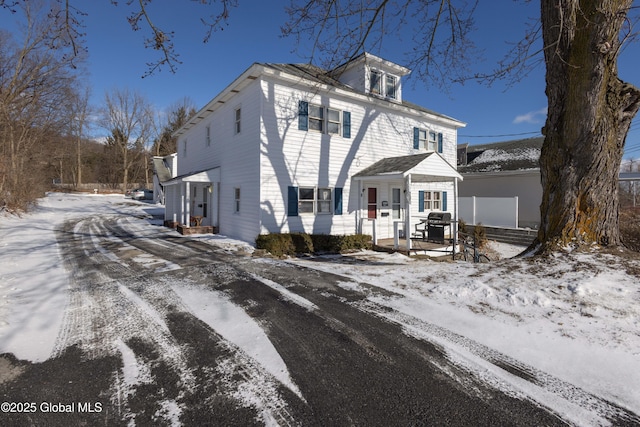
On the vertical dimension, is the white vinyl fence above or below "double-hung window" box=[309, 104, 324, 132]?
below

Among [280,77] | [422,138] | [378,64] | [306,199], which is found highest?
[378,64]

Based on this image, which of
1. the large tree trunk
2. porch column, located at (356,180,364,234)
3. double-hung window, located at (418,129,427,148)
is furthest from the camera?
double-hung window, located at (418,129,427,148)

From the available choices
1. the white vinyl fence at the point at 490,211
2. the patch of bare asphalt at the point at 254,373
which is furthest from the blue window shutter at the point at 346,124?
the white vinyl fence at the point at 490,211

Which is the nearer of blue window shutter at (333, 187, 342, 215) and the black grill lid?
the black grill lid

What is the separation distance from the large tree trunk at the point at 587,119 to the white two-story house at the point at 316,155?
520 centimetres

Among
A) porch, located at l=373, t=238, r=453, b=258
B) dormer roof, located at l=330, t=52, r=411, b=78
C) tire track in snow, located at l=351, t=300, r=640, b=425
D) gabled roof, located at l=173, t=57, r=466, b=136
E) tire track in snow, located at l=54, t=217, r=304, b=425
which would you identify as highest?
dormer roof, located at l=330, t=52, r=411, b=78

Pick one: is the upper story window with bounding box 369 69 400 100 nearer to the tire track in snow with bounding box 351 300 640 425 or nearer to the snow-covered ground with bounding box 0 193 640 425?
the snow-covered ground with bounding box 0 193 640 425

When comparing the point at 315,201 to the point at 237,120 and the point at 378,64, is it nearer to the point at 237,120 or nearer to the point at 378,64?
the point at 237,120

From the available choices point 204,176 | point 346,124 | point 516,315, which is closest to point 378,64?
point 346,124

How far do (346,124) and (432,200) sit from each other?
6177 millimetres

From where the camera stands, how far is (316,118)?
38.4 ft

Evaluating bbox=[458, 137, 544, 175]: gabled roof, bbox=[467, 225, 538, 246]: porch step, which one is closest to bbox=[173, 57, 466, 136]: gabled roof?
bbox=[467, 225, 538, 246]: porch step

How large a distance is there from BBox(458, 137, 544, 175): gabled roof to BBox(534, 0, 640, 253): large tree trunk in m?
15.2

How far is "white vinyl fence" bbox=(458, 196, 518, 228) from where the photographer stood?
1638cm
